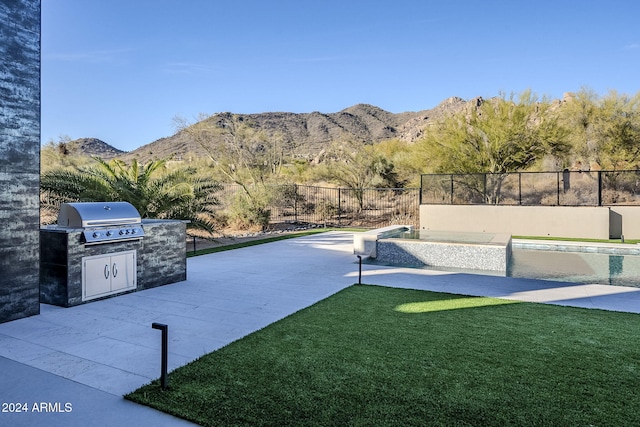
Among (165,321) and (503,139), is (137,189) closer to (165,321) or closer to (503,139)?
(165,321)

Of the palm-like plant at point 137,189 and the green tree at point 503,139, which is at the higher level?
the green tree at point 503,139

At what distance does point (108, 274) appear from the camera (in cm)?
580

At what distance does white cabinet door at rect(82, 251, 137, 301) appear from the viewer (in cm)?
550

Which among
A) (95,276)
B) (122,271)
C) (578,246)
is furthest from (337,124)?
(95,276)

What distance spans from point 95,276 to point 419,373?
4.58m

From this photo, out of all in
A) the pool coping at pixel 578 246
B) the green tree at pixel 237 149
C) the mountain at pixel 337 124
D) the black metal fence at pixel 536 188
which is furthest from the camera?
the mountain at pixel 337 124

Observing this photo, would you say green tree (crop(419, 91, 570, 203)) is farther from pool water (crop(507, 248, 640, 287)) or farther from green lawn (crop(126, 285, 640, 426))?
green lawn (crop(126, 285, 640, 426))

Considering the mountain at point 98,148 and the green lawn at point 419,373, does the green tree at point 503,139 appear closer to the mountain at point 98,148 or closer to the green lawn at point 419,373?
the green lawn at point 419,373

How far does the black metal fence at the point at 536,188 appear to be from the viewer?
48.4ft

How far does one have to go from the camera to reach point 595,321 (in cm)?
484

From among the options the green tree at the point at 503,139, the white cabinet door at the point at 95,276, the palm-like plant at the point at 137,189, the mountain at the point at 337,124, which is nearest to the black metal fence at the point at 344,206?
the green tree at the point at 503,139

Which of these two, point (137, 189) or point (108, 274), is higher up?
point (137, 189)

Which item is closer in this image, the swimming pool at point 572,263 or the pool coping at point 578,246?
the swimming pool at point 572,263

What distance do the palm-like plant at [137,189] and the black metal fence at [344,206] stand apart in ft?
20.9
